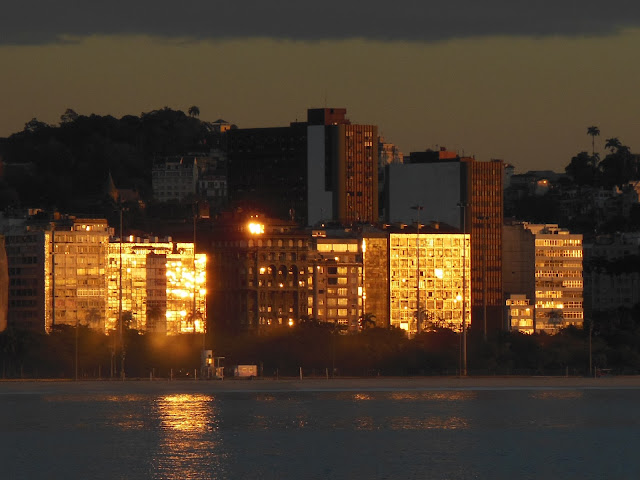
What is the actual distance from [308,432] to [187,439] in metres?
10.1

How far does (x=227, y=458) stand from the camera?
13862 centimetres

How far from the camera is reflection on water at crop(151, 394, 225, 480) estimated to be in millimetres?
132000

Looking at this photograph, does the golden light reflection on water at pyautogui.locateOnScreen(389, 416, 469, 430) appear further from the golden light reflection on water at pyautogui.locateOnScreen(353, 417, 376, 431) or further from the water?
the golden light reflection on water at pyautogui.locateOnScreen(353, 417, 376, 431)

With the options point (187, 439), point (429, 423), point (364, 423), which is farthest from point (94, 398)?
point (187, 439)

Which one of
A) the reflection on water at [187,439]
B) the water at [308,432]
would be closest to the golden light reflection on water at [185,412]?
the reflection on water at [187,439]

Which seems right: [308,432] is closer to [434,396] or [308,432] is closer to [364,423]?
[364,423]

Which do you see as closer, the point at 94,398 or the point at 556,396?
the point at 94,398

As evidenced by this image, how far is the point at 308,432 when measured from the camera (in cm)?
15600

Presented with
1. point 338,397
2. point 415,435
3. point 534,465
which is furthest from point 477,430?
point 338,397

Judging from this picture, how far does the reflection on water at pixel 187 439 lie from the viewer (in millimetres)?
132000

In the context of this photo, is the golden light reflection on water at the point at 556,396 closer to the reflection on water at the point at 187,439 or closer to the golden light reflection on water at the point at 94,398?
the reflection on water at the point at 187,439

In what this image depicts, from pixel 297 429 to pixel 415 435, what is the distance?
33.2 ft

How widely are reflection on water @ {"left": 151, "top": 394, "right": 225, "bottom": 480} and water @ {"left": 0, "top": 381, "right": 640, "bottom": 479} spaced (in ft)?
0.44

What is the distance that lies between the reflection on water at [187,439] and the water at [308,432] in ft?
0.44
